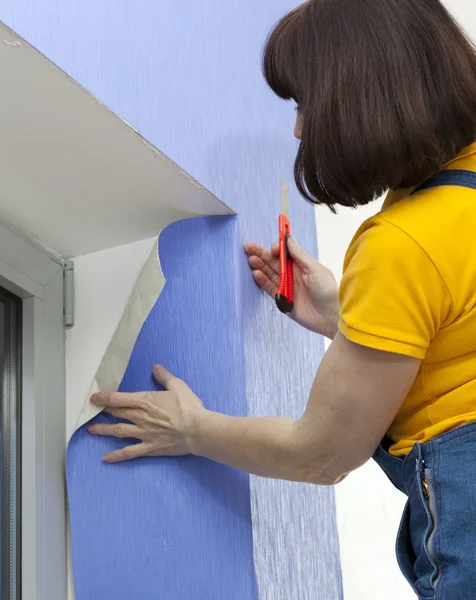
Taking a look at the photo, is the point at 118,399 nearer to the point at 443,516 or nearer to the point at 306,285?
the point at 306,285

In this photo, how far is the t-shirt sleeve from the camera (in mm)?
723

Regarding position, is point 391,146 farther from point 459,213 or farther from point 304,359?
point 304,359

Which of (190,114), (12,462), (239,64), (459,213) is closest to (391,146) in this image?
(459,213)

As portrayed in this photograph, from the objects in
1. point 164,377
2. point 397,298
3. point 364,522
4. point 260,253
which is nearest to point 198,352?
point 164,377

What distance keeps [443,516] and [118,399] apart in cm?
42

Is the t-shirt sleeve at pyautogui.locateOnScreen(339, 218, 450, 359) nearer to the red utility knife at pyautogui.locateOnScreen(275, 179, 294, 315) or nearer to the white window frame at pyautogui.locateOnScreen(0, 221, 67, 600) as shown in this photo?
the red utility knife at pyautogui.locateOnScreen(275, 179, 294, 315)

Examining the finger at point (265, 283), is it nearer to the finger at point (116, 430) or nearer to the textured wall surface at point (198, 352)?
the textured wall surface at point (198, 352)

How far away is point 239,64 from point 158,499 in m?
0.57

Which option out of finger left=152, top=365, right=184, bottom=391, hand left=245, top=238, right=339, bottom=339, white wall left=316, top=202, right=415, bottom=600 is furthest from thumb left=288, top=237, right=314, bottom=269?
white wall left=316, top=202, right=415, bottom=600

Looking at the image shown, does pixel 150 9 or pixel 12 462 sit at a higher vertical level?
pixel 150 9

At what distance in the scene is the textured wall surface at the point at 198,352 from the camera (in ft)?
3.10

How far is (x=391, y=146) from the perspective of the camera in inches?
29.5

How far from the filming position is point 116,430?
1.01m

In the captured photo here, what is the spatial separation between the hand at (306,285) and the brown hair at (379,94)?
0.88 feet
